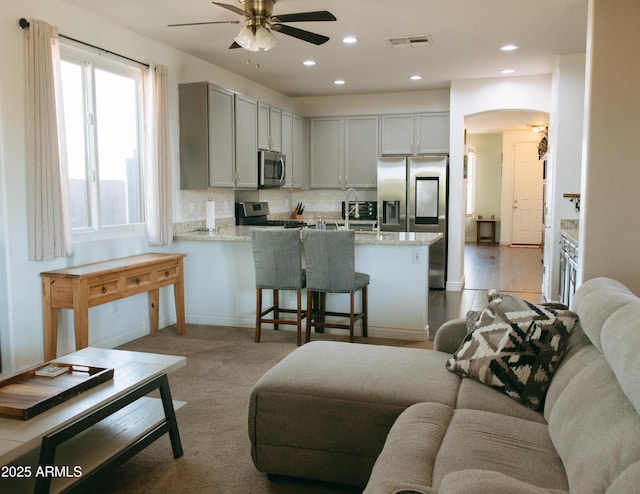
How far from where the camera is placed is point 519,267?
30.1ft

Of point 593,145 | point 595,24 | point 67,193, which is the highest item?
point 595,24

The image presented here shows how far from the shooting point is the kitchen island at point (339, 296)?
466cm

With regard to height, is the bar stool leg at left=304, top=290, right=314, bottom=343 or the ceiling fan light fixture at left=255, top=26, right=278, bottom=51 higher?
the ceiling fan light fixture at left=255, top=26, right=278, bottom=51

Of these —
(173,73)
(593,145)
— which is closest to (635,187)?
(593,145)

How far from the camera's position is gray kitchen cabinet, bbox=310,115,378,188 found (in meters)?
7.81

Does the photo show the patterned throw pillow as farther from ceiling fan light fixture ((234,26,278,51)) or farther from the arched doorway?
the arched doorway

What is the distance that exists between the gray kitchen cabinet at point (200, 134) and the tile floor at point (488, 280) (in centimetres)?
264

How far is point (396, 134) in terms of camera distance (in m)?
7.68

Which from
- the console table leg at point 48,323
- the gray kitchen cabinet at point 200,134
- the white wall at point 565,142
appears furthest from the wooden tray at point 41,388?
the white wall at point 565,142

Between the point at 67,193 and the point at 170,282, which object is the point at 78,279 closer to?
the point at 67,193

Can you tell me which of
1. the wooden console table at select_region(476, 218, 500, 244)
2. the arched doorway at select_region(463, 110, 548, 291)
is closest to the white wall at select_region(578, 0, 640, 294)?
the arched doorway at select_region(463, 110, 548, 291)

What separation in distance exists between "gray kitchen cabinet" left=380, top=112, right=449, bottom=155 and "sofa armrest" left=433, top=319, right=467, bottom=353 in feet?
16.8

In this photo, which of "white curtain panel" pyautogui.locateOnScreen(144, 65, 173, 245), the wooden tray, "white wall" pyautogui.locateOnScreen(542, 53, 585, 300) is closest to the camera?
the wooden tray

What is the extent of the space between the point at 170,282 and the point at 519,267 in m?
6.42
